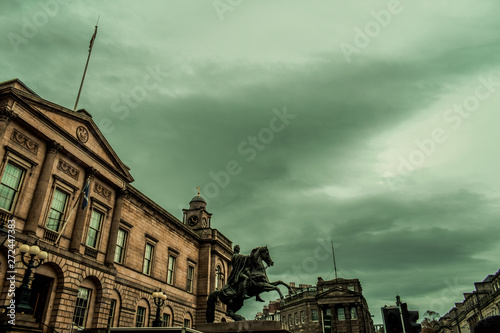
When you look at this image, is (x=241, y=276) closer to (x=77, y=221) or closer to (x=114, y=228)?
(x=77, y=221)

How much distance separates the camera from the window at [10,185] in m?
16.3

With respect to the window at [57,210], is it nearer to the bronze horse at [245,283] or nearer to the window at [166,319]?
the bronze horse at [245,283]

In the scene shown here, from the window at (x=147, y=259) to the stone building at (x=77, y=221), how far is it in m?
0.08

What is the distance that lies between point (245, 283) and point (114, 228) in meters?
14.2

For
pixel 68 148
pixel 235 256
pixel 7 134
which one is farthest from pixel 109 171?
pixel 235 256

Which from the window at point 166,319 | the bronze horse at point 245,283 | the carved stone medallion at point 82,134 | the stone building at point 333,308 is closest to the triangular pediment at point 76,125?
the carved stone medallion at point 82,134

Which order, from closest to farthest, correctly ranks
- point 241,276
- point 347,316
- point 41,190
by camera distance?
1. point 241,276
2. point 41,190
3. point 347,316

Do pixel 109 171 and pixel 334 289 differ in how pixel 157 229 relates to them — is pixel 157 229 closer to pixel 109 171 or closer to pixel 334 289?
pixel 109 171

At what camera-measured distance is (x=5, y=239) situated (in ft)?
50.9

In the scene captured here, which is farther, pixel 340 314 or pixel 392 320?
pixel 340 314

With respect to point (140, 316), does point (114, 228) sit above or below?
above

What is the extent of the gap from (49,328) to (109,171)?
9825mm

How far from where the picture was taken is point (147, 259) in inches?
1101

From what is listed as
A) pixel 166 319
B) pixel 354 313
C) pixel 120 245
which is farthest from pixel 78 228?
pixel 354 313
